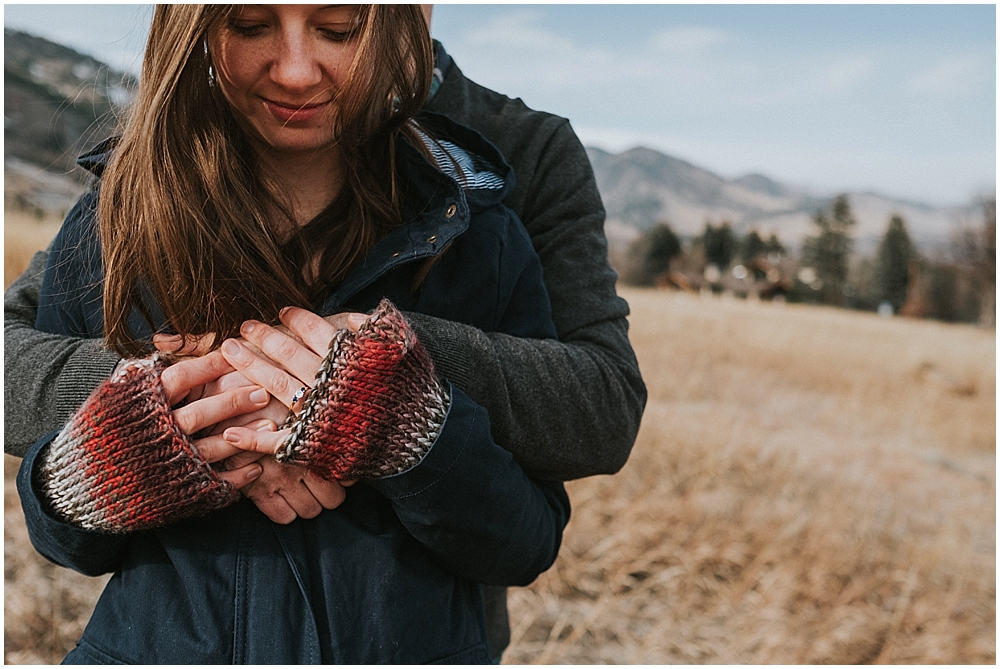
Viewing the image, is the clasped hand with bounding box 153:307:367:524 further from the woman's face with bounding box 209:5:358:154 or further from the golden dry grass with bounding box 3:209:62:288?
the golden dry grass with bounding box 3:209:62:288

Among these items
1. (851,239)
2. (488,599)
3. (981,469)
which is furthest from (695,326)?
(851,239)

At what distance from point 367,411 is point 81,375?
21.2 inches

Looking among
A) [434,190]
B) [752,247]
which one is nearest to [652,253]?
[752,247]

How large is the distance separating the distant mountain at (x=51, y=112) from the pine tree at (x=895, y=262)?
1031 inches

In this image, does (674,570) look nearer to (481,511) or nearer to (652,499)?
(652,499)

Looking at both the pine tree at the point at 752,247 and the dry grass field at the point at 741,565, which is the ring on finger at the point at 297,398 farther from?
the pine tree at the point at 752,247

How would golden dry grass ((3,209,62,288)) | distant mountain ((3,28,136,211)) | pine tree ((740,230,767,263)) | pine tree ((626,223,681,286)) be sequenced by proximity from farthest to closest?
Result: pine tree ((740,230,767,263)), pine tree ((626,223,681,286)), golden dry grass ((3,209,62,288)), distant mountain ((3,28,136,211))

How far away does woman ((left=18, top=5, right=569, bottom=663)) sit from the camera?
1193mm

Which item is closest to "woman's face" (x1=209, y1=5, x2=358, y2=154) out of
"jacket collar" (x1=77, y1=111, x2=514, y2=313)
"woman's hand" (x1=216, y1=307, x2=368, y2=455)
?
"jacket collar" (x1=77, y1=111, x2=514, y2=313)

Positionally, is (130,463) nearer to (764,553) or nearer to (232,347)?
(232,347)

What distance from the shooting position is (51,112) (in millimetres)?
6207

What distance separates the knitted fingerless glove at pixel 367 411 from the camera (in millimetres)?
1166

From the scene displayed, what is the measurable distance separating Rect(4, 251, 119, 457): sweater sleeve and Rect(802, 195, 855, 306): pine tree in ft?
96.2

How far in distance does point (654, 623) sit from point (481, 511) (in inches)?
112
